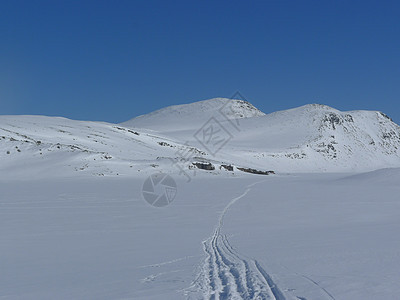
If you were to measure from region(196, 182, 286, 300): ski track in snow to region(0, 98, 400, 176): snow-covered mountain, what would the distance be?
28.1 metres

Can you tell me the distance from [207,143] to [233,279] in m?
79.5

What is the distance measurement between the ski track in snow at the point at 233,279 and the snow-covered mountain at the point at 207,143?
92.2 feet

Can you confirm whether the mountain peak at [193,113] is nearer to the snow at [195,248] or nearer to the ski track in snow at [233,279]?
the snow at [195,248]

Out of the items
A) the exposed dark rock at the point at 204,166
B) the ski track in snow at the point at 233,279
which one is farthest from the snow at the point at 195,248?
the exposed dark rock at the point at 204,166

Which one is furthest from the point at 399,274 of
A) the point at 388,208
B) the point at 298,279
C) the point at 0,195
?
the point at 0,195

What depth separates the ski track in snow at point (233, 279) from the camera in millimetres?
4918

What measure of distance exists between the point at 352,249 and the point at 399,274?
1924mm

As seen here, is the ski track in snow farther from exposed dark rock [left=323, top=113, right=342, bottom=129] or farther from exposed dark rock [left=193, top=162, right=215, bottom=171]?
exposed dark rock [left=323, top=113, right=342, bottom=129]

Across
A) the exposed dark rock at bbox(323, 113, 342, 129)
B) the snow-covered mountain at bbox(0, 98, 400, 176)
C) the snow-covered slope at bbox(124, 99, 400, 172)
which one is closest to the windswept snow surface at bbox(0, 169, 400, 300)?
the snow-covered mountain at bbox(0, 98, 400, 176)

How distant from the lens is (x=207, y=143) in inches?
3349

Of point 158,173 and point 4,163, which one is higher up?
point 4,163

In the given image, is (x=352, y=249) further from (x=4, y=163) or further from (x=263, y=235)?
(x=4, y=163)

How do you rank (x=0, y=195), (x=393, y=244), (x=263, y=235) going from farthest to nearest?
(x=0, y=195)
(x=263, y=235)
(x=393, y=244)

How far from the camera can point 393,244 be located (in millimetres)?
7441
